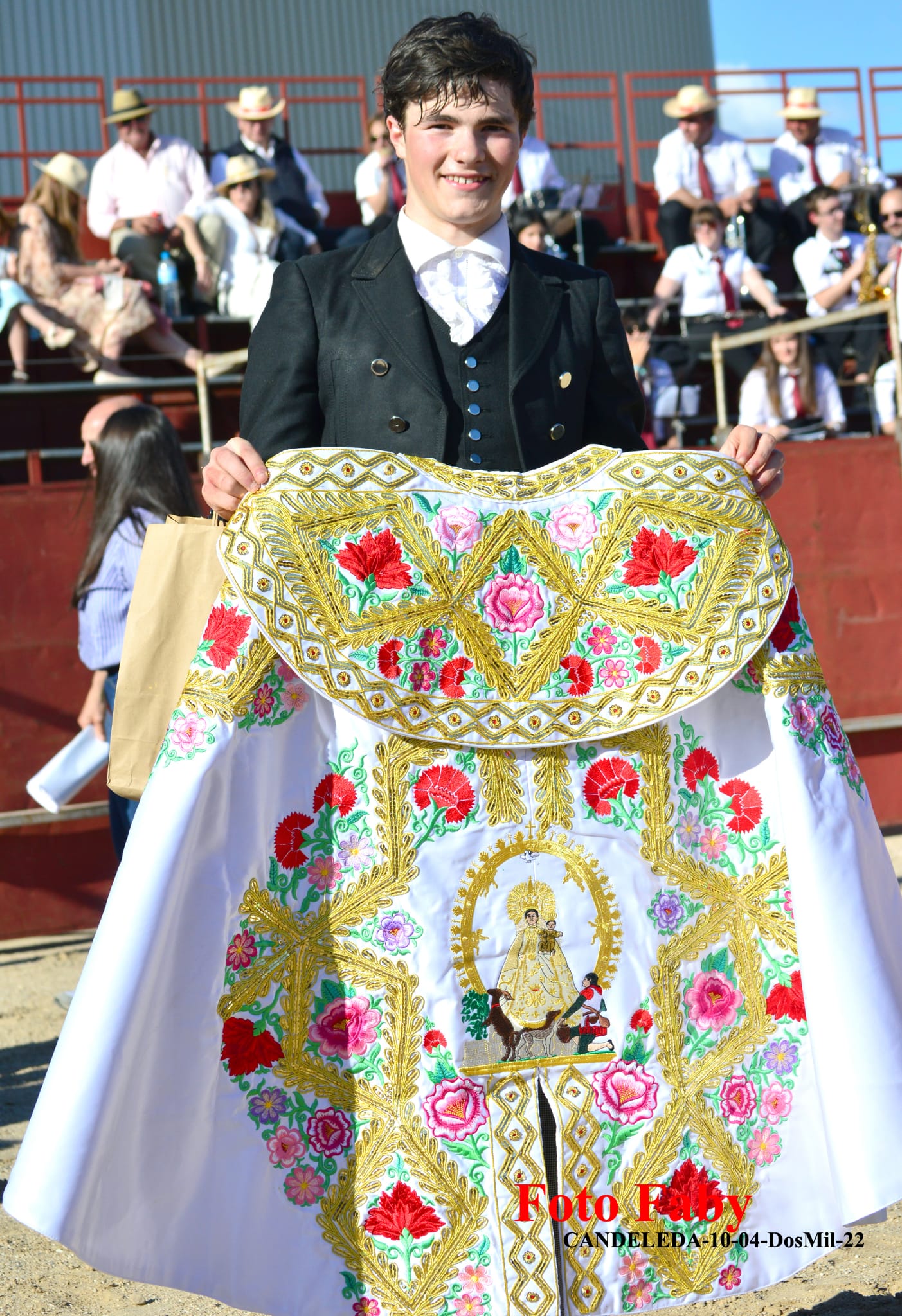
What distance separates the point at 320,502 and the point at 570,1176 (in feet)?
2.89

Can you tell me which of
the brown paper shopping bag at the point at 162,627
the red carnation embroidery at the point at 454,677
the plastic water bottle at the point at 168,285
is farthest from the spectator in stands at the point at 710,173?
the red carnation embroidery at the point at 454,677

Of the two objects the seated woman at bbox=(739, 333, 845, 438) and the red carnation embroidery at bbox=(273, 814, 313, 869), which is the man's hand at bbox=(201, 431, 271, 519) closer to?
the red carnation embroidery at bbox=(273, 814, 313, 869)

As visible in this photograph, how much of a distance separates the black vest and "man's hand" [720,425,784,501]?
0.98 feet

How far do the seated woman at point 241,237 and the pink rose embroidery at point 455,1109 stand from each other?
6.89 m

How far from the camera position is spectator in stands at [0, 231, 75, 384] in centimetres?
782

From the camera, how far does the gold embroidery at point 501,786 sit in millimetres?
1954

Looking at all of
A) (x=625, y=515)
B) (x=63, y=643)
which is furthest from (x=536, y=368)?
(x=63, y=643)

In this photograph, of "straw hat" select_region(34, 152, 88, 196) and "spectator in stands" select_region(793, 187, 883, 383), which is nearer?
"straw hat" select_region(34, 152, 88, 196)

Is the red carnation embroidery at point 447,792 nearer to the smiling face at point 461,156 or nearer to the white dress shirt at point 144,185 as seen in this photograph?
the smiling face at point 461,156

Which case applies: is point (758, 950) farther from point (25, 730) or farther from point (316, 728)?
point (25, 730)

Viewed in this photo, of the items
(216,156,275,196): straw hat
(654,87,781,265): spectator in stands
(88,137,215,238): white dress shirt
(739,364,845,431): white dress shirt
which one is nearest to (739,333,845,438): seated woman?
(739,364,845,431): white dress shirt

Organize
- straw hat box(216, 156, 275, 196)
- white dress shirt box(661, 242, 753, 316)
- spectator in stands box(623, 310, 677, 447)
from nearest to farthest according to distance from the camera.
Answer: spectator in stands box(623, 310, 677, 447) < straw hat box(216, 156, 275, 196) < white dress shirt box(661, 242, 753, 316)

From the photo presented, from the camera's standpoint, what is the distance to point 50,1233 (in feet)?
5.53

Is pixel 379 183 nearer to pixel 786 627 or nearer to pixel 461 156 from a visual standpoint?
pixel 461 156
